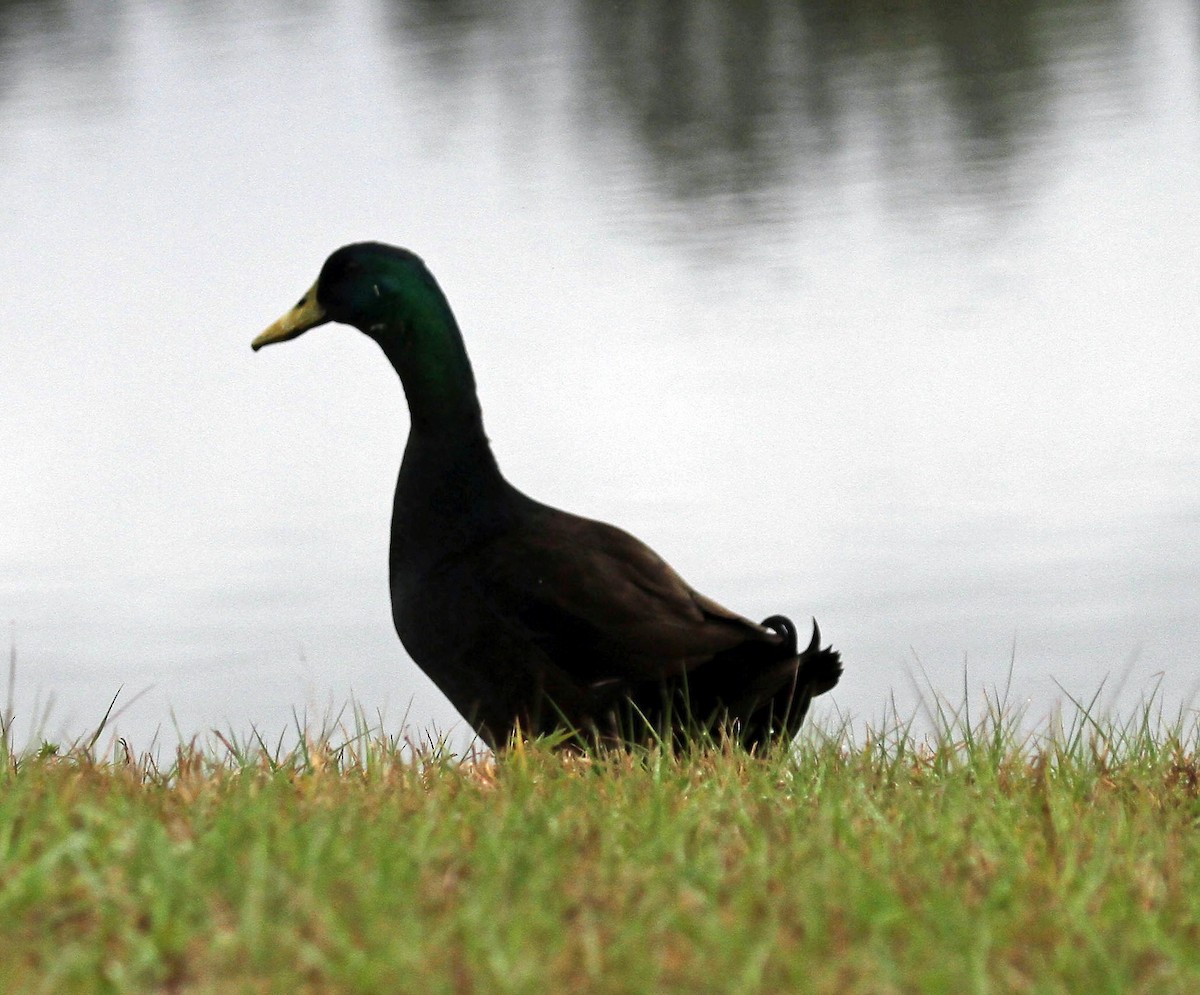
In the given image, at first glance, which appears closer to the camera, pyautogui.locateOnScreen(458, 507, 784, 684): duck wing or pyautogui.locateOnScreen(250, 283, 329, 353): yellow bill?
pyautogui.locateOnScreen(458, 507, 784, 684): duck wing

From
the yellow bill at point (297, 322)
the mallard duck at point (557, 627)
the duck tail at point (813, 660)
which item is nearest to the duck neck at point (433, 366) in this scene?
the mallard duck at point (557, 627)

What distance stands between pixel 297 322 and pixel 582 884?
260 centimetres

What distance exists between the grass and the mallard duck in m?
0.42

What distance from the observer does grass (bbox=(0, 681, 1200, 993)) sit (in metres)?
2.75

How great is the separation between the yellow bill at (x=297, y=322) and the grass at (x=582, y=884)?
4.63 ft

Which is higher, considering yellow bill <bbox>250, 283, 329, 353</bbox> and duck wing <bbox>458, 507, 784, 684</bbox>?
yellow bill <bbox>250, 283, 329, 353</bbox>

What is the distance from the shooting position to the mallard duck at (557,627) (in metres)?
4.73

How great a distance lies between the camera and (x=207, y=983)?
267 cm

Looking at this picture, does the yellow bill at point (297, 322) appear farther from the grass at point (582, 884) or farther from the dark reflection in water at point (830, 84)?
the dark reflection in water at point (830, 84)

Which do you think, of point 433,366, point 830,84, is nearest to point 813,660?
point 433,366

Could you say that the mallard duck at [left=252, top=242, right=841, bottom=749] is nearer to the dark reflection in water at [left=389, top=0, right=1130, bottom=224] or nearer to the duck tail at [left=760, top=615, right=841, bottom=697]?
the duck tail at [left=760, top=615, right=841, bottom=697]

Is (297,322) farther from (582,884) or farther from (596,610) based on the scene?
(582,884)

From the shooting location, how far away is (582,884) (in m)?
3.09

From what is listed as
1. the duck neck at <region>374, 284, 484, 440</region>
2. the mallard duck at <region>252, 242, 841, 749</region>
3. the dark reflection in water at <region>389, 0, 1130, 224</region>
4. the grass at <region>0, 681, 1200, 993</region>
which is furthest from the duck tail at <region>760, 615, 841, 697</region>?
the dark reflection in water at <region>389, 0, 1130, 224</region>
